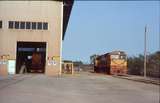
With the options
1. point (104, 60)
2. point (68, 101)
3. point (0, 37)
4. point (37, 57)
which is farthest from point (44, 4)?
point (68, 101)

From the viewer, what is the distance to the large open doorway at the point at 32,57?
214 ft

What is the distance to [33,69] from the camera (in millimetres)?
67000

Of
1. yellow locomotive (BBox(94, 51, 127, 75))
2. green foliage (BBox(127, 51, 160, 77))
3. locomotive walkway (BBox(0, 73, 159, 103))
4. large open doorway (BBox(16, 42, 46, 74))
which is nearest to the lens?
locomotive walkway (BBox(0, 73, 159, 103))

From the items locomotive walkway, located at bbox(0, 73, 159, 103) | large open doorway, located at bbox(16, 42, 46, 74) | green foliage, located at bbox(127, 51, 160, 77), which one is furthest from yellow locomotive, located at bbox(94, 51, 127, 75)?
locomotive walkway, located at bbox(0, 73, 159, 103)

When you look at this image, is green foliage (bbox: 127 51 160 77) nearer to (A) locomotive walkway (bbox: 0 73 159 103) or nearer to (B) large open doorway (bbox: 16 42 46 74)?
(B) large open doorway (bbox: 16 42 46 74)

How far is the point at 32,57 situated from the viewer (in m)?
66.7

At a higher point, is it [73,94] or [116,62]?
[116,62]

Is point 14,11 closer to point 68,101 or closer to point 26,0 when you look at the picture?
point 26,0

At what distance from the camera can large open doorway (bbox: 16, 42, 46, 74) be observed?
65250 mm

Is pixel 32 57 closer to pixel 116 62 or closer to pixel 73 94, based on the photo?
pixel 116 62

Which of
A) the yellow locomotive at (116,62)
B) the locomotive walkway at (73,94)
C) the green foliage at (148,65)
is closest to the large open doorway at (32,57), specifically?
the yellow locomotive at (116,62)

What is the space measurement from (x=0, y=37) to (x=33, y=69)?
13.5 m

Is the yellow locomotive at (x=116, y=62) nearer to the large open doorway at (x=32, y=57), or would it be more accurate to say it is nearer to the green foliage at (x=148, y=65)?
the green foliage at (x=148, y=65)

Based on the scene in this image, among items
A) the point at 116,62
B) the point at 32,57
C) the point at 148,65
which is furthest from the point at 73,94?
the point at 148,65
